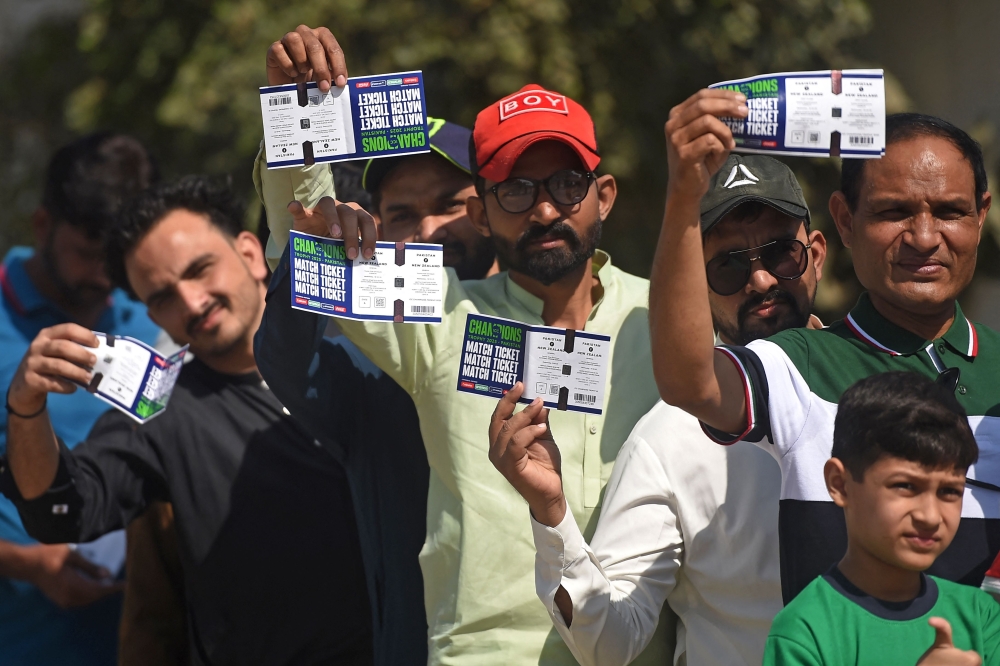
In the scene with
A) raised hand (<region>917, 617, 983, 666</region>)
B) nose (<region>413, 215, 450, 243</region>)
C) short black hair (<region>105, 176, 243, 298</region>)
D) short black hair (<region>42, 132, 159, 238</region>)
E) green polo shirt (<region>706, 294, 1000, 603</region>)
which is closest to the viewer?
raised hand (<region>917, 617, 983, 666</region>)

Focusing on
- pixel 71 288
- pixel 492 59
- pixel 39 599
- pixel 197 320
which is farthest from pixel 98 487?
pixel 492 59

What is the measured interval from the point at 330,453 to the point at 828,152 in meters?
1.62

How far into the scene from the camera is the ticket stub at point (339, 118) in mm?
2406

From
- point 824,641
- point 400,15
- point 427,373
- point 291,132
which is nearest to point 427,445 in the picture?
point 427,373

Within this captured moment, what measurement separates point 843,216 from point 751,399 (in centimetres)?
52

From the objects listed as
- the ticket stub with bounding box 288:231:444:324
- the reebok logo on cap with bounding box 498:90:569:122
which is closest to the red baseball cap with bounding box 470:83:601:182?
the reebok logo on cap with bounding box 498:90:569:122

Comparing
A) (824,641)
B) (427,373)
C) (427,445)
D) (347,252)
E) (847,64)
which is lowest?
(824,641)

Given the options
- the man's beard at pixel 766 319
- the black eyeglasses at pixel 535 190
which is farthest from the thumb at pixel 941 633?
the black eyeglasses at pixel 535 190

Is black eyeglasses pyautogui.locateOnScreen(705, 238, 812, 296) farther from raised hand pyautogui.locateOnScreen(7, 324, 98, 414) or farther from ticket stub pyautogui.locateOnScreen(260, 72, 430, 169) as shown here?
raised hand pyautogui.locateOnScreen(7, 324, 98, 414)

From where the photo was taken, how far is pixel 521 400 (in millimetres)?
2307

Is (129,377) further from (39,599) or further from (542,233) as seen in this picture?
(39,599)

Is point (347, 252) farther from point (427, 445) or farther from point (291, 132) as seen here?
point (427, 445)

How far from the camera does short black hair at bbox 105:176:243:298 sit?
3623 mm

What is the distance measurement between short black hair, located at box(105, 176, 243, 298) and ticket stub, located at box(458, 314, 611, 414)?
159cm
